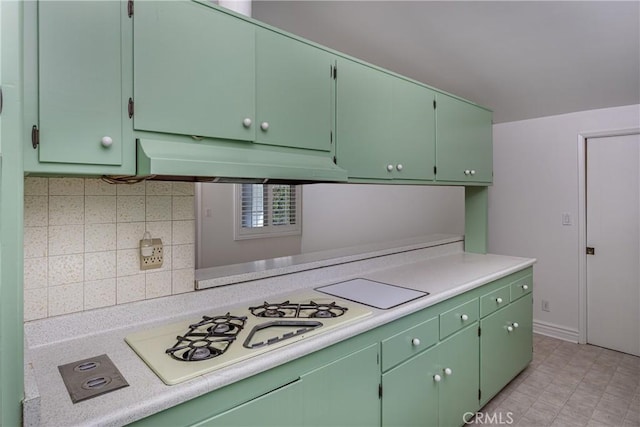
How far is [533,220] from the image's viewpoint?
3.59 meters

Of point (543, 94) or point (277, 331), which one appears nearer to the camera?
point (277, 331)

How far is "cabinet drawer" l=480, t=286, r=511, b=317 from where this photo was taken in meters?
2.20

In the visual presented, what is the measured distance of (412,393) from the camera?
170 centimetres

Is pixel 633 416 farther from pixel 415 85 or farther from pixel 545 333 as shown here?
pixel 415 85

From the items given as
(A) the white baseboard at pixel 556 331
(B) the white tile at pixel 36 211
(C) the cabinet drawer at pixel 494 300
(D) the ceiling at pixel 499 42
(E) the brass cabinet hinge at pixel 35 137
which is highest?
(D) the ceiling at pixel 499 42

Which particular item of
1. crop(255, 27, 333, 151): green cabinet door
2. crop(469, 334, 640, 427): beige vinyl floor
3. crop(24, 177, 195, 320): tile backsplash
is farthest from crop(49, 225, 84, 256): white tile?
crop(469, 334, 640, 427): beige vinyl floor

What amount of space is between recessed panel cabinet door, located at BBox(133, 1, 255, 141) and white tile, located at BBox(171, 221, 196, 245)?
443mm

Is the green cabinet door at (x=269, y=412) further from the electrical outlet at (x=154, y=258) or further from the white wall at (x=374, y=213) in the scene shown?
the white wall at (x=374, y=213)

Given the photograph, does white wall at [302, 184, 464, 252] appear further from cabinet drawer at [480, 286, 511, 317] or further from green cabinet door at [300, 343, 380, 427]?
green cabinet door at [300, 343, 380, 427]

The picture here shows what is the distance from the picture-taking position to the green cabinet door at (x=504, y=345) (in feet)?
7.40

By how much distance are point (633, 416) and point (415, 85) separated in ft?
8.26

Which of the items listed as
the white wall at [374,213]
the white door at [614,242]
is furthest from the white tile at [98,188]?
the white door at [614,242]

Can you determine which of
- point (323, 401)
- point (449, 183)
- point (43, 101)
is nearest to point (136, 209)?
point (43, 101)

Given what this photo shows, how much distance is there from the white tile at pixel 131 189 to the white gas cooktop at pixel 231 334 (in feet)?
1.76
